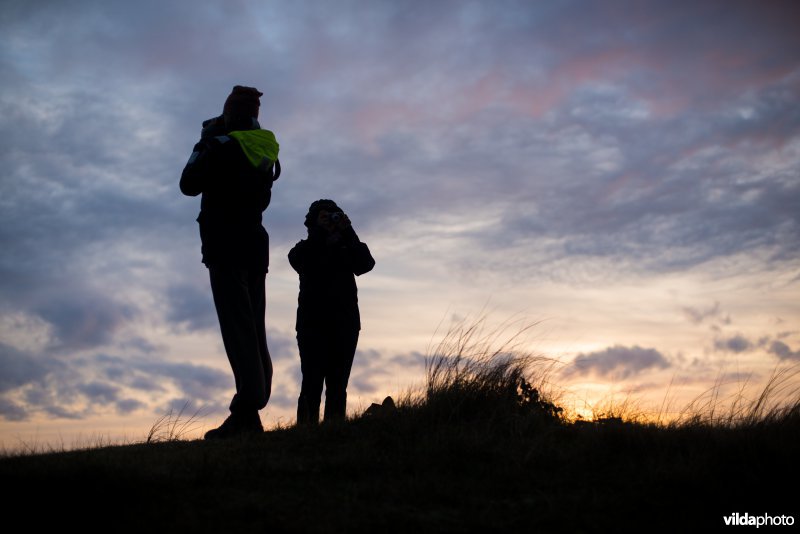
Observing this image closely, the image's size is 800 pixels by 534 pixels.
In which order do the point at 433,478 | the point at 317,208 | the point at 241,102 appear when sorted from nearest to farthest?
1. the point at 433,478
2. the point at 241,102
3. the point at 317,208

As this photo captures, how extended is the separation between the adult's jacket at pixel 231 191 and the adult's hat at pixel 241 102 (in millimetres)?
244

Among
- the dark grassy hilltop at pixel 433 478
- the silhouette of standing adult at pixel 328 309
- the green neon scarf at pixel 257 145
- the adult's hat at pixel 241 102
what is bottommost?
the dark grassy hilltop at pixel 433 478

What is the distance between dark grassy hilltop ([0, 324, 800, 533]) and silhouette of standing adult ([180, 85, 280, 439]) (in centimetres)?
42

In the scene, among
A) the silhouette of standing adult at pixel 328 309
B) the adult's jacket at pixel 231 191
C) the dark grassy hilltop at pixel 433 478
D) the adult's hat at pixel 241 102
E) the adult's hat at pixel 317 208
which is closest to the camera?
→ the dark grassy hilltop at pixel 433 478

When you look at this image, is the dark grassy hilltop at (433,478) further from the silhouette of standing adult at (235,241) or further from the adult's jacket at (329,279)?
the adult's jacket at (329,279)

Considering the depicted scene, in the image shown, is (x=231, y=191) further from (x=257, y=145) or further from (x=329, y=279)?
(x=329, y=279)

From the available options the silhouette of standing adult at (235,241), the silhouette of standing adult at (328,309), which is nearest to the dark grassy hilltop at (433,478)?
the silhouette of standing adult at (235,241)

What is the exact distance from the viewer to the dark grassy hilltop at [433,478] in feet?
11.0

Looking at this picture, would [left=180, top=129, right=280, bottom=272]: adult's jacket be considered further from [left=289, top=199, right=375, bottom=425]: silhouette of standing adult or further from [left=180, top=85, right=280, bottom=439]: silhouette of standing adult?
[left=289, top=199, right=375, bottom=425]: silhouette of standing adult

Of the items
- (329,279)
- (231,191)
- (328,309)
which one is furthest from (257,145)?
(328,309)

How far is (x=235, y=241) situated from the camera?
17.5 ft

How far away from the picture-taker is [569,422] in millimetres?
5559

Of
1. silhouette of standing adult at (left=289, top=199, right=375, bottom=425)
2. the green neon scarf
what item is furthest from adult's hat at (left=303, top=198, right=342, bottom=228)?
the green neon scarf

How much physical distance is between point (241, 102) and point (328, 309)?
7.40 feet
